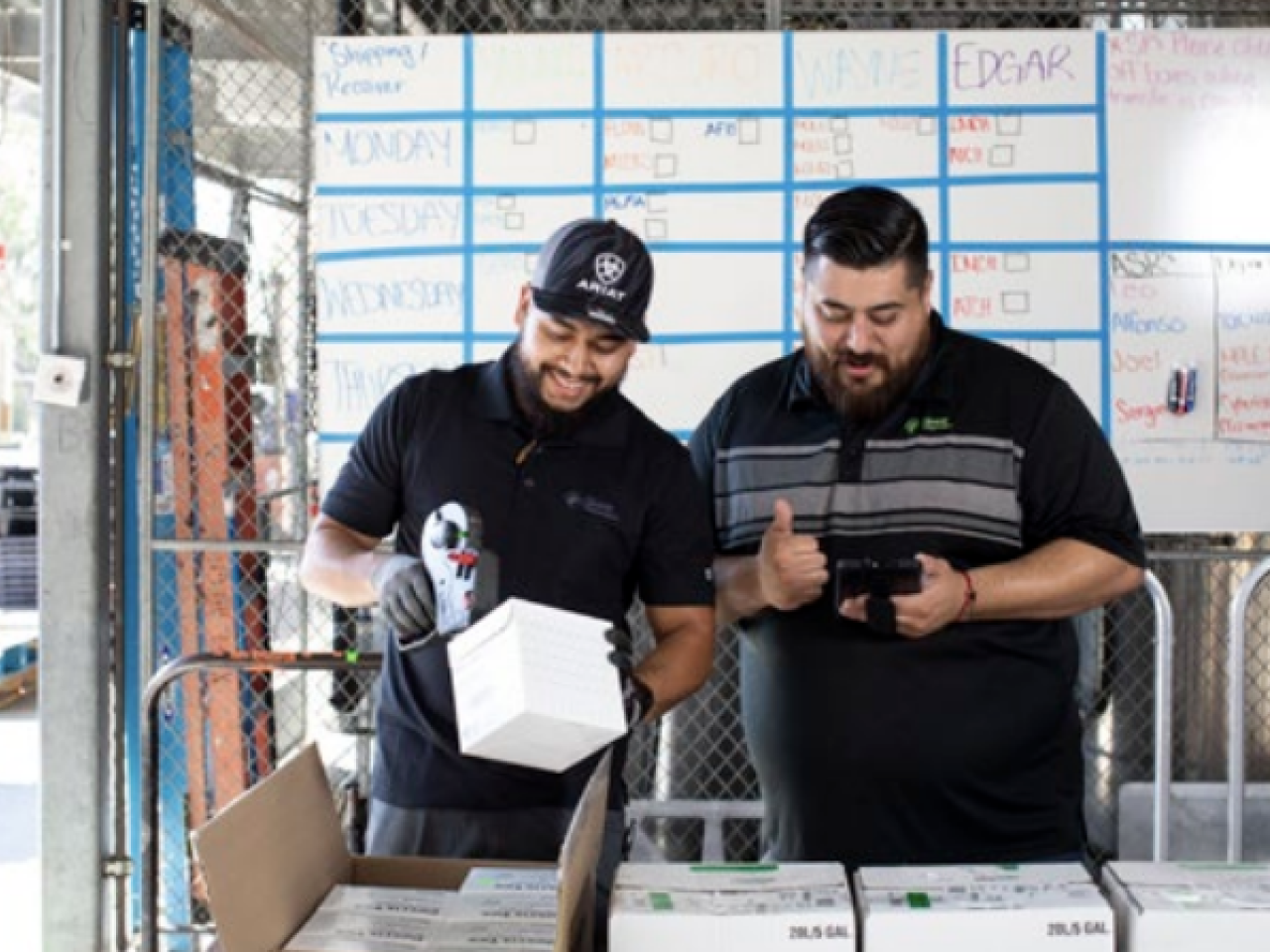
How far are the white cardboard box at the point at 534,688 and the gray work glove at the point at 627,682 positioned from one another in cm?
9

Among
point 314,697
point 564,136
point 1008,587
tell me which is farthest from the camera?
point 314,697

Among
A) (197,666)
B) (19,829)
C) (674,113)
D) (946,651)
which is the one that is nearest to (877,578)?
(946,651)

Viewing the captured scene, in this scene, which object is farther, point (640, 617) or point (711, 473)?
point (640, 617)

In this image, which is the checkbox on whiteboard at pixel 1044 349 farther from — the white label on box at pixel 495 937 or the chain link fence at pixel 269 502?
the white label on box at pixel 495 937

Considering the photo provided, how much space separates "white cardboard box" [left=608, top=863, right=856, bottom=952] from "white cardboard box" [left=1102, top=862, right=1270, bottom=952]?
26 centimetres

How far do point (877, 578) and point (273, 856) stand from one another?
0.95 m

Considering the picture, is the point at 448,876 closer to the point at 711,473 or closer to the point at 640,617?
the point at 711,473

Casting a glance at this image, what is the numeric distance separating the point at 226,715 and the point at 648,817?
4.28 ft

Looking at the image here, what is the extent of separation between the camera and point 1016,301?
3.88 m

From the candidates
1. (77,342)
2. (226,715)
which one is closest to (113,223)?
(77,342)

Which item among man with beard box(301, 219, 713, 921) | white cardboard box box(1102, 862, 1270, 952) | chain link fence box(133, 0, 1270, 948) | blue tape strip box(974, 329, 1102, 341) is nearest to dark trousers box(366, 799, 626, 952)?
man with beard box(301, 219, 713, 921)

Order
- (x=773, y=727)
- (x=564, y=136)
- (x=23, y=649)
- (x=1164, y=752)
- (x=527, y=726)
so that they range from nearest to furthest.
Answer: (x=527, y=726) < (x=773, y=727) < (x=1164, y=752) < (x=564, y=136) < (x=23, y=649)

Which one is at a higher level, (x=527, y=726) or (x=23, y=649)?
(x=527, y=726)

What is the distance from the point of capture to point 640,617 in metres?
4.43
